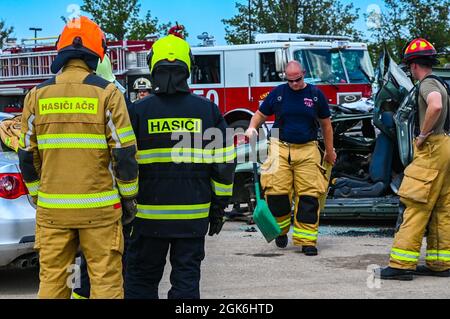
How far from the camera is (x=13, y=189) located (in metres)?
5.94

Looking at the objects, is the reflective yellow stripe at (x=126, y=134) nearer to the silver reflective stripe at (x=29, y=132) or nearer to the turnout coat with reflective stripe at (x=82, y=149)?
the turnout coat with reflective stripe at (x=82, y=149)

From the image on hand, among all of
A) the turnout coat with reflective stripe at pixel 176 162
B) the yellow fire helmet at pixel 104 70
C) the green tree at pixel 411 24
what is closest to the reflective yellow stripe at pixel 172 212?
the turnout coat with reflective stripe at pixel 176 162

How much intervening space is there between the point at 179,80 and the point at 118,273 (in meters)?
1.13

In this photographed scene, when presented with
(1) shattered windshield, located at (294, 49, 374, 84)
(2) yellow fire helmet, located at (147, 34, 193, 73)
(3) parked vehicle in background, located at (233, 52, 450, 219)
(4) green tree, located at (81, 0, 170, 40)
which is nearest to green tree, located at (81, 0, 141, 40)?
(4) green tree, located at (81, 0, 170, 40)

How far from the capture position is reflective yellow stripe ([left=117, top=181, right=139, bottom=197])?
439 centimetres

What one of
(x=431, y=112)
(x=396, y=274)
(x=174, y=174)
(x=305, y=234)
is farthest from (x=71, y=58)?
(x=305, y=234)

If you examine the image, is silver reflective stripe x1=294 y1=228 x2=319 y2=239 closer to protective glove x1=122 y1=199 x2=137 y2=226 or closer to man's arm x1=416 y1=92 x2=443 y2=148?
man's arm x1=416 y1=92 x2=443 y2=148

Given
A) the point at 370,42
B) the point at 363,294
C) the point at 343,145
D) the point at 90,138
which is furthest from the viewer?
the point at 370,42

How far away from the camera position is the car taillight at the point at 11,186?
5914mm

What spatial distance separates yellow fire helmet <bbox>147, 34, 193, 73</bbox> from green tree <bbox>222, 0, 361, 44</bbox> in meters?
22.6

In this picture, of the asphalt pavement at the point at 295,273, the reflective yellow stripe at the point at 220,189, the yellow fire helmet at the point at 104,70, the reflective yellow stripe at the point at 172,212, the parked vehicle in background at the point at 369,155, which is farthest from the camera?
the parked vehicle in background at the point at 369,155
